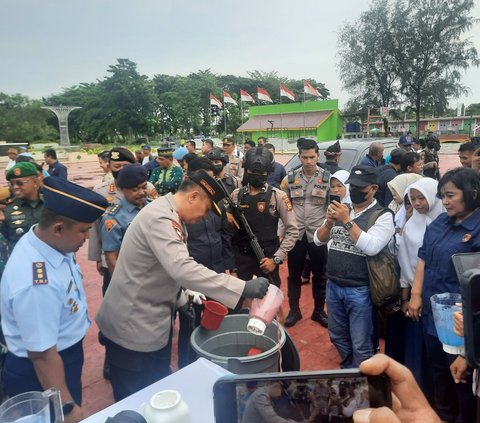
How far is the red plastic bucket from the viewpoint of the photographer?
210 cm

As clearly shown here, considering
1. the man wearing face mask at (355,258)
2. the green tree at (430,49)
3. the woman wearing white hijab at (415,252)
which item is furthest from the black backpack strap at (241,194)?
the green tree at (430,49)

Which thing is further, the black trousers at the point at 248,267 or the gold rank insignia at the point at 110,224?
the black trousers at the point at 248,267

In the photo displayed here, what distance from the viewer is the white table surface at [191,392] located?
138 centimetres

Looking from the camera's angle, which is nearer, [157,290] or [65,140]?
[157,290]

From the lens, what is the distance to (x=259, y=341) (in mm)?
2314

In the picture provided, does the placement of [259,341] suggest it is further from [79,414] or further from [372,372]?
[372,372]

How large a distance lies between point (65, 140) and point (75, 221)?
4531 centimetres

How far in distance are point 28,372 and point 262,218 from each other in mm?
2370

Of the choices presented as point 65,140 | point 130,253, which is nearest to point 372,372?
point 130,253

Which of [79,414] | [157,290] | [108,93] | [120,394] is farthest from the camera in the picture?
[108,93]

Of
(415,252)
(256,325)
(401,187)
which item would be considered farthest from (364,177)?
(256,325)

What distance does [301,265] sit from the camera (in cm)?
414

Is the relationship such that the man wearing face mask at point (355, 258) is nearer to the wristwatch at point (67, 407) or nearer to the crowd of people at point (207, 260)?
the crowd of people at point (207, 260)

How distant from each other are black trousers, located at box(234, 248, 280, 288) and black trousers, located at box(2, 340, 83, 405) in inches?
80.9
